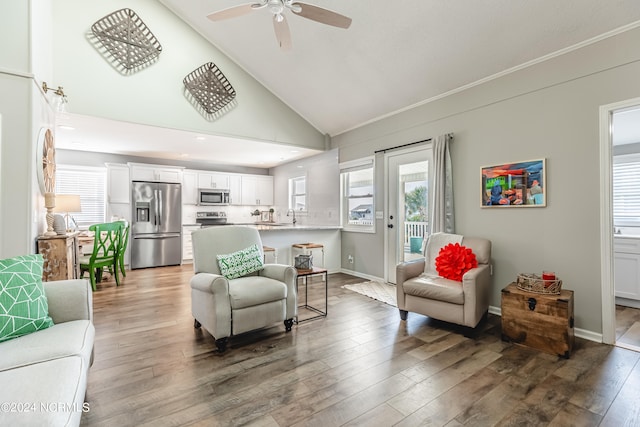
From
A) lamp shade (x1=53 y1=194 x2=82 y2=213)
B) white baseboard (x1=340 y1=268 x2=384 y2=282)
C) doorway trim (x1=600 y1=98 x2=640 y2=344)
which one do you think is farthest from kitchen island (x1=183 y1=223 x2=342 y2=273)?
doorway trim (x1=600 y1=98 x2=640 y2=344)

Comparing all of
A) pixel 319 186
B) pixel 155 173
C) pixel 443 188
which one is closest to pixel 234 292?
pixel 443 188

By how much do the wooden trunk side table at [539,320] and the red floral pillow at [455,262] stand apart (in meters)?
0.40

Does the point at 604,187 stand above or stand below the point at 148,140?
below

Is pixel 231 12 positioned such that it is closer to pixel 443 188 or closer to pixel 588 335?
pixel 443 188

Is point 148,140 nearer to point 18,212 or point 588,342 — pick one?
point 18,212

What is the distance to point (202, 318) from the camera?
266 cm

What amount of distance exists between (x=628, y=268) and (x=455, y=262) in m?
2.42

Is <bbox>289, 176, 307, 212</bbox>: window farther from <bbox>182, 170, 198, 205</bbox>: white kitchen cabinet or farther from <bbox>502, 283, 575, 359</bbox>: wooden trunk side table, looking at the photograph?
<bbox>502, 283, 575, 359</bbox>: wooden trunk side table

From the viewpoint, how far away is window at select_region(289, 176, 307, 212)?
22.1ft

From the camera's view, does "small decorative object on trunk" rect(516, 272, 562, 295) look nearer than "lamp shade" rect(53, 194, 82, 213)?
Yes

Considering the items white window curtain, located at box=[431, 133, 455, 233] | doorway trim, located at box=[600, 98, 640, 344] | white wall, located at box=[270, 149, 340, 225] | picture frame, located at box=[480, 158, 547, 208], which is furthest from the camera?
white wall, located at box=[270, 149, 340, 225]

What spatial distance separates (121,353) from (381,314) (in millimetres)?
2461

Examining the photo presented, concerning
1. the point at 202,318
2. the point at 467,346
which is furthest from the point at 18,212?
the point at 467,346

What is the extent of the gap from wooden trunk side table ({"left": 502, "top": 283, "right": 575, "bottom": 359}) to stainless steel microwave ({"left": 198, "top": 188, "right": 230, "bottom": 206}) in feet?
20.2
